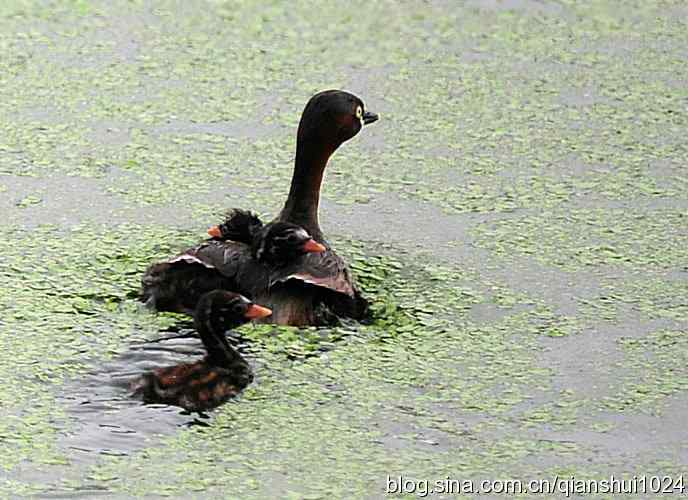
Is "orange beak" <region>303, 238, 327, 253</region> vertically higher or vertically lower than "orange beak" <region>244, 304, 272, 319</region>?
higher

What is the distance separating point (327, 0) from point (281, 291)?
3237 millimetres

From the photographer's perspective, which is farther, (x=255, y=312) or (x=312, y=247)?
(x=312, y=247)

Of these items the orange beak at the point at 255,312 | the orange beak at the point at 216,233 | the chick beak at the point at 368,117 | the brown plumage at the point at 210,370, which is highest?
the chick beak at the point at 368,117

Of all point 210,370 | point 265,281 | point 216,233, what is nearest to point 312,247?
point 265,281

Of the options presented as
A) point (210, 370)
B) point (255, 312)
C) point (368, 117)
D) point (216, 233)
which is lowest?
point (210, 370)

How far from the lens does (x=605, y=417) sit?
4.29 meters

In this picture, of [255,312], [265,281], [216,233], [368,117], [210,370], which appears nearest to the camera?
[210,370]

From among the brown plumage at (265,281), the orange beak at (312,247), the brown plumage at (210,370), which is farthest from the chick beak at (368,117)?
the brown plumage at (210,370)

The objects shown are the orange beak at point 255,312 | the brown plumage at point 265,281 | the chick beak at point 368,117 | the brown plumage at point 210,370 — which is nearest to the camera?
the brown plumage at point 210,370

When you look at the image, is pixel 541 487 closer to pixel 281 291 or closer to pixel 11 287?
pixel 281 291

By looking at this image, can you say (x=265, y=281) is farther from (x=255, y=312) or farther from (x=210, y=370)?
(x=210, y=370)

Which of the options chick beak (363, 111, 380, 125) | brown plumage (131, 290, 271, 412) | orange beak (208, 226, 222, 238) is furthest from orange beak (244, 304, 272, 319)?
chick beak (363, 111, 380, 125)

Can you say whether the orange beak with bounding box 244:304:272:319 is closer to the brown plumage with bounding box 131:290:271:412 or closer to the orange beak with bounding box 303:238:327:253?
the brown plumage with bounding box 131:290:271:412

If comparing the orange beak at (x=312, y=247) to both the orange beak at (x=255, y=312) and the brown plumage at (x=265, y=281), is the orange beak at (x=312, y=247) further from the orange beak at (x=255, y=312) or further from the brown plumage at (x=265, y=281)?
the orange beak at (x=255, y=312)
